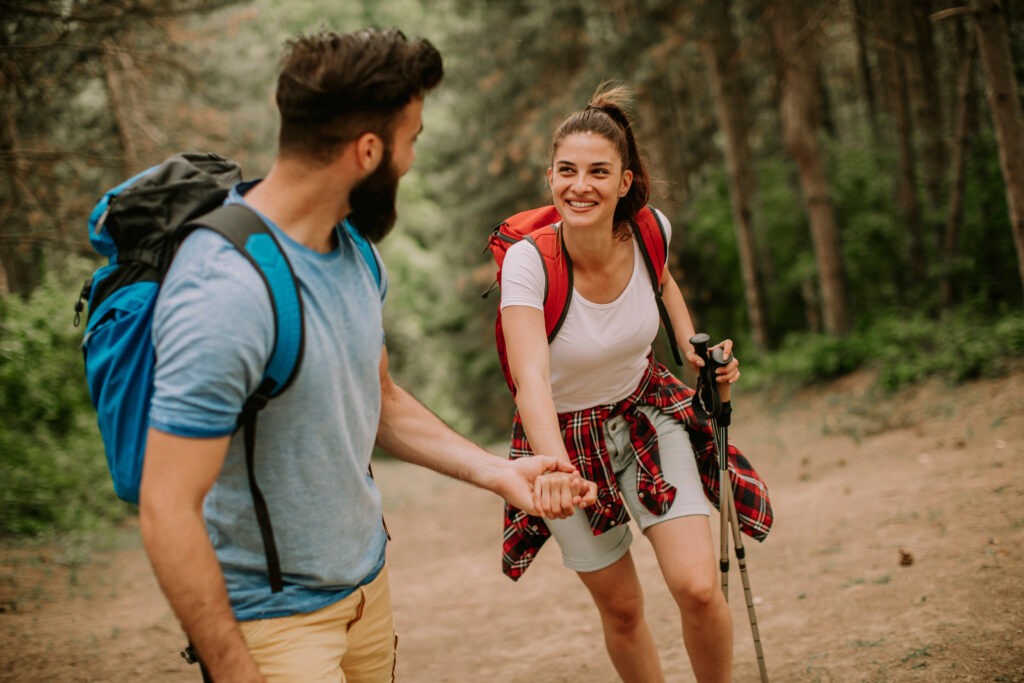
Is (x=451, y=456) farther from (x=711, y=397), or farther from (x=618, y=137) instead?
(x=618, y=137)

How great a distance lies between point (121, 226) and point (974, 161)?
38.9 ft

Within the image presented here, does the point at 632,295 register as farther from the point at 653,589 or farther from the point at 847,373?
the point at 847,373

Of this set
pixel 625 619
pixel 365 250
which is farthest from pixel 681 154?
pixel 365 250

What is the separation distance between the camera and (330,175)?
6.49 feet

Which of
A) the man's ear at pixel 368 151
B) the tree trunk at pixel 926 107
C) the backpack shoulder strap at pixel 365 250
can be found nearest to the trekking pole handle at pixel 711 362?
the backpack shoulder strap at pixel 365 250

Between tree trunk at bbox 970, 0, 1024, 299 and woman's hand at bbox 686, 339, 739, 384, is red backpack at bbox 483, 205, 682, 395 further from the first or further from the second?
tree trunk at bbox 970, 0, 1024, 299

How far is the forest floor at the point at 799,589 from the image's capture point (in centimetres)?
427

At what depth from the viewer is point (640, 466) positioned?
331 centimetres

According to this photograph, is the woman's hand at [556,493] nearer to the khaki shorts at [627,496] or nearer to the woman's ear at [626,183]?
the khaki shorts at [627,496]

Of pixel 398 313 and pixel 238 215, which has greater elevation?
pixel 238 215

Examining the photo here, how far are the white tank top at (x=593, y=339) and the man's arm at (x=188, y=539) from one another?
1.58 m

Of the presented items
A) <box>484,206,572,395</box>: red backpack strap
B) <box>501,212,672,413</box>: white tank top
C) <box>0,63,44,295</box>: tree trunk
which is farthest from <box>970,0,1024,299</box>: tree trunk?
<box>0,63,44,295</box>: tree trunk

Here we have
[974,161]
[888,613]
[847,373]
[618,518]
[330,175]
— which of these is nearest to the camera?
[330,175]

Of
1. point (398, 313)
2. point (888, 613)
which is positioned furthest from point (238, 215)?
point (398, 313)
